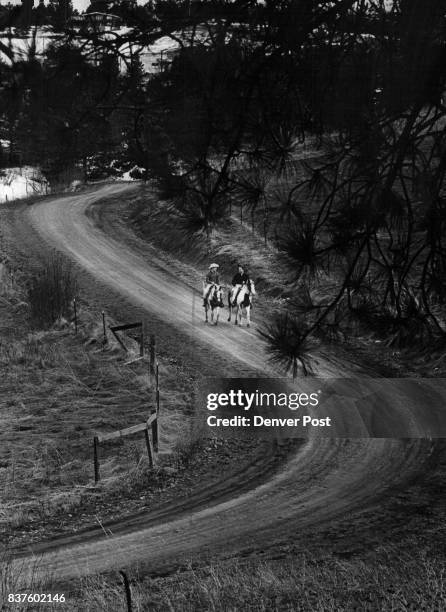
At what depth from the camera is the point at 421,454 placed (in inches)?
379

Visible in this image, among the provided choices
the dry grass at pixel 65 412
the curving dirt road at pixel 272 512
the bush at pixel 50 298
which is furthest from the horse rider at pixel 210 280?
the bush at pixel 50 298

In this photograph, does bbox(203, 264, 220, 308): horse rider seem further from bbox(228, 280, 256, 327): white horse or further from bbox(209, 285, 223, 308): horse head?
bbox(228, 280, 256, 327): white horse

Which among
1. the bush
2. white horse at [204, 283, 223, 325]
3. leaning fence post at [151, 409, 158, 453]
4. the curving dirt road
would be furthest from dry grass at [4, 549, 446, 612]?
the bush

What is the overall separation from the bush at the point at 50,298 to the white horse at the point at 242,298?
3255 mm

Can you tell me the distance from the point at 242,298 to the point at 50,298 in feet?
12.8

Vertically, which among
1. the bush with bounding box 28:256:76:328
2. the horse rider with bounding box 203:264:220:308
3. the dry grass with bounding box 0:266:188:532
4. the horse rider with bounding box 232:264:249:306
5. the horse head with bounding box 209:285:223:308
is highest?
the horse rider with bounding box 232:264:249:306

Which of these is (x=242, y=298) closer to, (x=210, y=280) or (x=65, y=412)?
(x=210, y=280)

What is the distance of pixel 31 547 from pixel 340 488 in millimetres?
3052

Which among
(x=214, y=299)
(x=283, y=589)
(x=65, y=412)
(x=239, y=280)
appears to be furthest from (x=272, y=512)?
(x=214, y=299)

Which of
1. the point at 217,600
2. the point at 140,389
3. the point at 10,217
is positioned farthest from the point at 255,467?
the point at 10,217

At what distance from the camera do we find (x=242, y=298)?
14867 millimetres

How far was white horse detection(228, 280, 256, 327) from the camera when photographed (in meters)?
14.3

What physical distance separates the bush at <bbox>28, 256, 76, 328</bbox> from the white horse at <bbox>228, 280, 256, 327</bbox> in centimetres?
325

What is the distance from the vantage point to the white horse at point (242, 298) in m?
14.3
